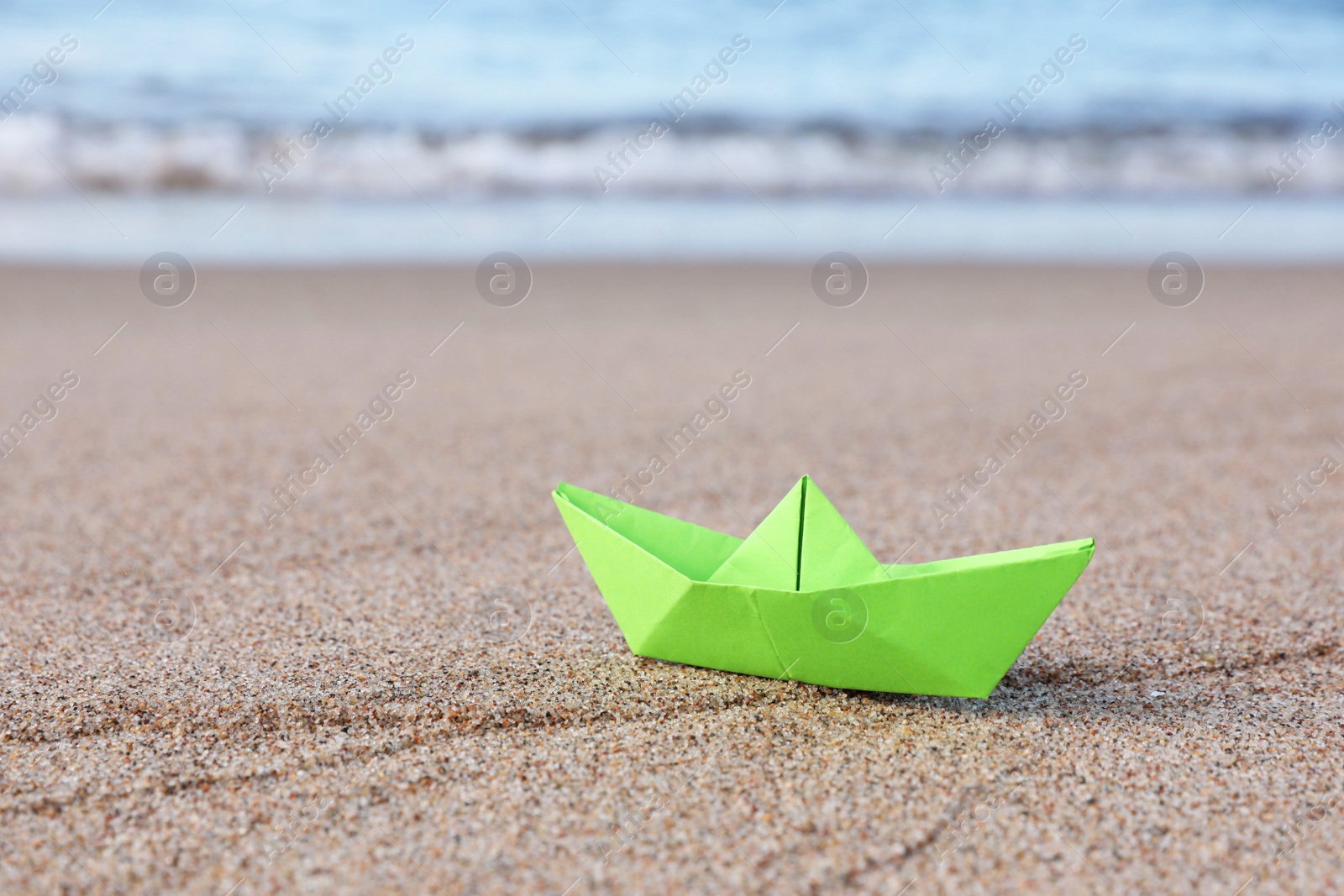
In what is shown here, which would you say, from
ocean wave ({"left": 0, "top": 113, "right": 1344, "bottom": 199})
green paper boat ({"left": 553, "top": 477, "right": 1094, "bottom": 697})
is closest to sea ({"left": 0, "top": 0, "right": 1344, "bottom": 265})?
ocean wave ({"left": 0, "top": 113, "right": 1344, "bottom": 199})

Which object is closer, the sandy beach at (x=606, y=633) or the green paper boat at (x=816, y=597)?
the sandy beach at (x=606, y=633)

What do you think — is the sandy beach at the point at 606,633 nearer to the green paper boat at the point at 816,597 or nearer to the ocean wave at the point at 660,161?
the green paper boat at the point at 816,597

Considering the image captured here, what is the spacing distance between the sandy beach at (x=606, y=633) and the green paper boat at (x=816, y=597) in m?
0.07

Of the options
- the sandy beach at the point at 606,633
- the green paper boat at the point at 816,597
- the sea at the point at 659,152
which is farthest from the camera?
the sea at the point at 659,152

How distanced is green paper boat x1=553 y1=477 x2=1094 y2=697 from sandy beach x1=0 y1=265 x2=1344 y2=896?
0.22 feet

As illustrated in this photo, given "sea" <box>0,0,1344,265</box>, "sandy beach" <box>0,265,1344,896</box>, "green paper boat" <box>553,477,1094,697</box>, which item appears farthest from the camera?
"sea" <box>0,0,1344,265</box>

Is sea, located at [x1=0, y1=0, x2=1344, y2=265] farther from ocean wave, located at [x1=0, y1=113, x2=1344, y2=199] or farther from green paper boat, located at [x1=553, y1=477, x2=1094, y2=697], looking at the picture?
green paper boat, located at [x1=553, y1=477, x2=1094, y2=697]

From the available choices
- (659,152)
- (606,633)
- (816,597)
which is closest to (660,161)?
(659,152)

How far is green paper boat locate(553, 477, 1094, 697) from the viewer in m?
1.14

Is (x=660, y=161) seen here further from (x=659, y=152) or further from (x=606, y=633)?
(x=606, y=633)

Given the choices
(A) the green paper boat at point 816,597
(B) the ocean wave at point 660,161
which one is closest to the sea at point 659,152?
(B) the ocean wave at point 660,161

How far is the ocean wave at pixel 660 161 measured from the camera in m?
6.71

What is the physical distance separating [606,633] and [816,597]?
45cm

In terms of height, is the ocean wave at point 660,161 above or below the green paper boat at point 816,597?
above
